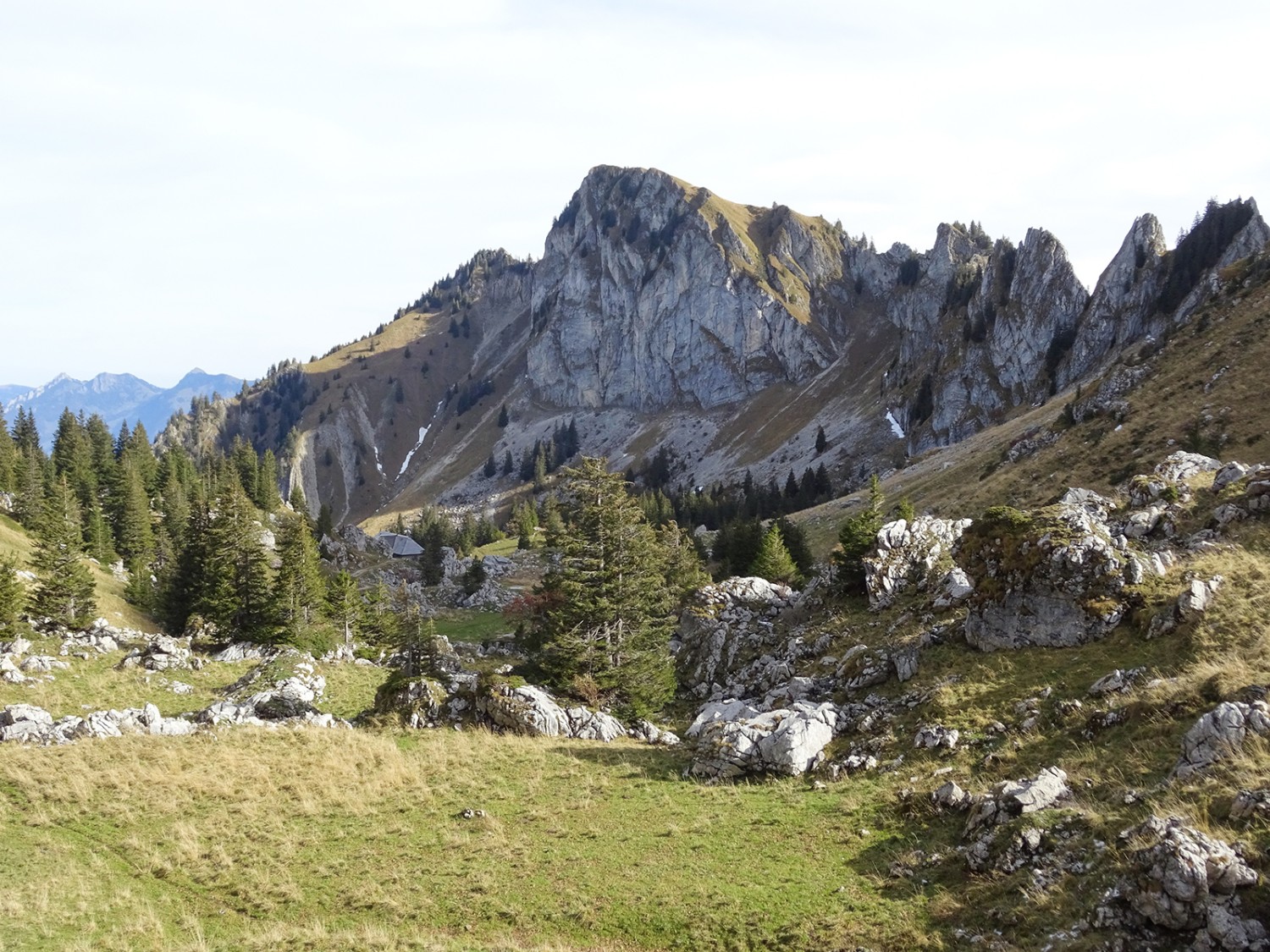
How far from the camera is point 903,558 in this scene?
124ft

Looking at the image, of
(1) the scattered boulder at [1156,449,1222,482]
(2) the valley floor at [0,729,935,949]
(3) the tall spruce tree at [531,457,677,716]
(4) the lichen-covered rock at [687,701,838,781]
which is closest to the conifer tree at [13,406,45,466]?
(3) the tall spruce tree at [531,457,677,716]

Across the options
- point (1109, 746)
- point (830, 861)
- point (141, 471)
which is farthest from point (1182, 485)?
point (141, 471)

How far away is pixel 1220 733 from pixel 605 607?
986 inches

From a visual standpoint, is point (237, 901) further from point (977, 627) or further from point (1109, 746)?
point (977, 627)

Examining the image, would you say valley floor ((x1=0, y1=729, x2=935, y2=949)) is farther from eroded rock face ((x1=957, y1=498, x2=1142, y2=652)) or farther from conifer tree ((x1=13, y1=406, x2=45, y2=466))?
conifer tree ((x1=13, y1=406, x2=45, y2=466))

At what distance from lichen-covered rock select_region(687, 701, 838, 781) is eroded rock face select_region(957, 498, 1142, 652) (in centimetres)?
680

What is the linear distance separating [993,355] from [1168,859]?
548 feet

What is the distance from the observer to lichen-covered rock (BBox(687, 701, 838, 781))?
2280 cm

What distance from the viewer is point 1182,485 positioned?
31578 millimetres

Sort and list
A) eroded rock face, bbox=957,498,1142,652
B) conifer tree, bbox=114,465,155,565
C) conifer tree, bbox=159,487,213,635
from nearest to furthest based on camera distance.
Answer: eroded rock face, bbox=957,498,1142,652
conifer tree, bbox=159,487,213,635
conifer tree, bbox=114,465,155,565

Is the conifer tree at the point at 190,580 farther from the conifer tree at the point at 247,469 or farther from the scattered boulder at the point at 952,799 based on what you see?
the conifer tree at the point at 247,469

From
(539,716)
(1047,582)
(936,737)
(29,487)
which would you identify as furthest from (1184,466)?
(29,487)

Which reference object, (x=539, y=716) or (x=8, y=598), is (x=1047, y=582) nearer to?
(x=539, y=716)

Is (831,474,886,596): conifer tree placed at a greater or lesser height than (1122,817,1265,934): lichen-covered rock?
greater
